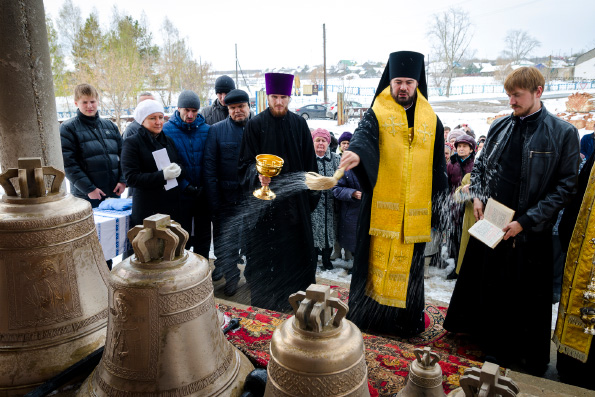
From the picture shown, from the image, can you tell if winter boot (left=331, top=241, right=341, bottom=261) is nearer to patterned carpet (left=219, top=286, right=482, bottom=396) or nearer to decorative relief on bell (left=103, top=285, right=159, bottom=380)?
patterned carpet (left=219, top=286, right=482, bottom=396)

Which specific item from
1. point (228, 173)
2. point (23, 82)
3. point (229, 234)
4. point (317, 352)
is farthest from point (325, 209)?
point (317, 352)

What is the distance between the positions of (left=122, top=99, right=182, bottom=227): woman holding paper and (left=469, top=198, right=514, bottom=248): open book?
281cm

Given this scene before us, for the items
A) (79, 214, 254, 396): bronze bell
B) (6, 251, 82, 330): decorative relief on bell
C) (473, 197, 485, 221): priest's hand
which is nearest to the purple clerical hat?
(473, 197, 485, 221): priest's hand

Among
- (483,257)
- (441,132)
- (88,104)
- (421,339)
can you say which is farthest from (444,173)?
(88,104)

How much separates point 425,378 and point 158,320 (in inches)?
41.1

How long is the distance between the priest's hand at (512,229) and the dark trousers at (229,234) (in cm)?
262

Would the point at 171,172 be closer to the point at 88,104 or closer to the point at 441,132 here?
the point at 88,104

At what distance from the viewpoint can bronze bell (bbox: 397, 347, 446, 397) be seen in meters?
1.64

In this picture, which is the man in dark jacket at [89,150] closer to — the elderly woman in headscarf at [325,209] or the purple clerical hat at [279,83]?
the purple clerical hat at [279,83]

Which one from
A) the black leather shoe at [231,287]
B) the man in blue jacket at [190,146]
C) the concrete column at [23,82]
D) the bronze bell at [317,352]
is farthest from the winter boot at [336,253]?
the bronze bell at [317,352]

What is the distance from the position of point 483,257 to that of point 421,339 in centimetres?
90

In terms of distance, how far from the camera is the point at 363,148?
3.38 metres

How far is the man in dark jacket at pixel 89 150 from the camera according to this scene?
15.3 feet

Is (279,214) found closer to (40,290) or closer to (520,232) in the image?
(520,232)
